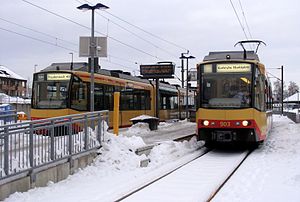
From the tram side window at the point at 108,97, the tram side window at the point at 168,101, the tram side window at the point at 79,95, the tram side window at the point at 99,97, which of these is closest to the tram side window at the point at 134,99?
the tram side window at the point at 108,97

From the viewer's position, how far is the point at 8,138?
820cm

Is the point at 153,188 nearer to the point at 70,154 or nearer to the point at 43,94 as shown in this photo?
the point at 70,154

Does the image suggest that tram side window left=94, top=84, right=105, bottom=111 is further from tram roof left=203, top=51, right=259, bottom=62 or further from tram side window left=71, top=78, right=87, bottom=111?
tram roof left=203, top=51, right=259, bottom=62

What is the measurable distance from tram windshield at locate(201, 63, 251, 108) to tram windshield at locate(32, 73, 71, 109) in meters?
7.57

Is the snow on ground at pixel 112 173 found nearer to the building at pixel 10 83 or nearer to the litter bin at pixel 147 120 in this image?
the litter bin at pixel 147 120

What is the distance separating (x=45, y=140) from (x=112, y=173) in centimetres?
210

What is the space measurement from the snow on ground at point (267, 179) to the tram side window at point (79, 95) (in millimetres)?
8936

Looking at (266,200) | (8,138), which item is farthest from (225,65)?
(8,138)

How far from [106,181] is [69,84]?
10748 mm

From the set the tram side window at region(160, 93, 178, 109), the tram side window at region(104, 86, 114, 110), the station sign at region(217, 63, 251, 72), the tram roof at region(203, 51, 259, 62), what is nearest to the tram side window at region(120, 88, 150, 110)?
the tram side window at region(104, 86, 114, 110)

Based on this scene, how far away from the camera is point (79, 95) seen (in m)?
20.6

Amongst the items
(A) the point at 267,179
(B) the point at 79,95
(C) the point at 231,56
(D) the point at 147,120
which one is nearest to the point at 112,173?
(A) the point at 267,179

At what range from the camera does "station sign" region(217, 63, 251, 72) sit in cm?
1494

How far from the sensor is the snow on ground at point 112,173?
839 cm
